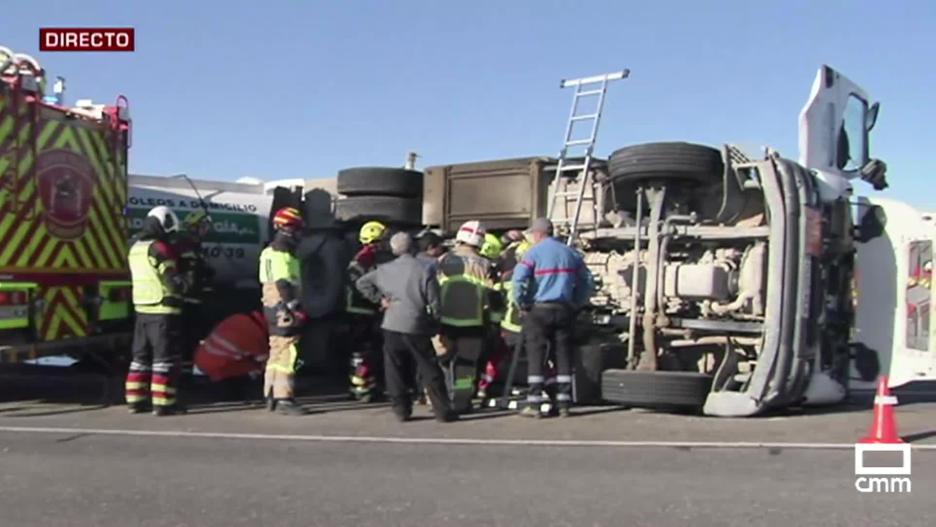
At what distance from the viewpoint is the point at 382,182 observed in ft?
37.0

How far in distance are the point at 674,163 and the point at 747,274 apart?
1104 millimetres

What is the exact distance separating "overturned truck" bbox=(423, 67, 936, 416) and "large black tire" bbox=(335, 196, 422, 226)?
204 centimetres

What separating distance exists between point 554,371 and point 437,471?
2754 millimetres

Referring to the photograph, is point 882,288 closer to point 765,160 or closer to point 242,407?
point 765,160

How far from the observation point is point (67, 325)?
9.23 m

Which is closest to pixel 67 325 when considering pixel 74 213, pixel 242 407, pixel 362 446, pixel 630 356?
pixel 74 213

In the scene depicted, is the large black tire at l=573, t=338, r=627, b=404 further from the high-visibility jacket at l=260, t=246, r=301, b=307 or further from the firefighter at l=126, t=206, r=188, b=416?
the firefighter at l=126, t=206, r=188, b=416

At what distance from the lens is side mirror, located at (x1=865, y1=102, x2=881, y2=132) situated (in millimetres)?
10133

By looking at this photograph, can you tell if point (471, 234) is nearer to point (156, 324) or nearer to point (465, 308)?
point (465, 308)

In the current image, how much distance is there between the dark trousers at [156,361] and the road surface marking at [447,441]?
2.65 ft

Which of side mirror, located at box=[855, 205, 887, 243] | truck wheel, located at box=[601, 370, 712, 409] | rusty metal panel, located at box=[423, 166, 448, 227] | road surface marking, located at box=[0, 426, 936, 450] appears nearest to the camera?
road surface marking, located at box=[0, 426, 936, 450]

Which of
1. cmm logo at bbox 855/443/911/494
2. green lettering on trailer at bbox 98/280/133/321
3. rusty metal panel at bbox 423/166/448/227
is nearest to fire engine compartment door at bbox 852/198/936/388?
cmm logo at bbox 855/443/911/494

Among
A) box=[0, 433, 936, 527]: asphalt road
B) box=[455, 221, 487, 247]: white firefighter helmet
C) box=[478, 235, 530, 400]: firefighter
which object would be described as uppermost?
box=[455, 221, 487, 247]: white firefighter helmet

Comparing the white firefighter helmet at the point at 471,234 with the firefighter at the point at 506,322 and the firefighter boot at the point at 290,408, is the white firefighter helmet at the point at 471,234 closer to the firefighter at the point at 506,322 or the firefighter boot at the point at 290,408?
the firefighter at the point at 506,322
